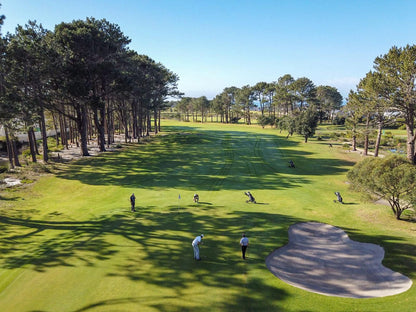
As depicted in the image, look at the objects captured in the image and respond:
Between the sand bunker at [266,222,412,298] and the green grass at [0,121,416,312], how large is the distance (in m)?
0.62

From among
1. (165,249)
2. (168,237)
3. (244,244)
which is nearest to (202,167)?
(168,237)

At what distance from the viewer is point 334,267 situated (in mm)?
16109

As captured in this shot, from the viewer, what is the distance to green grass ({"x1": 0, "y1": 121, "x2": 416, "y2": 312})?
498 inches

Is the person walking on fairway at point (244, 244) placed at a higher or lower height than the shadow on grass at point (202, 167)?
higher

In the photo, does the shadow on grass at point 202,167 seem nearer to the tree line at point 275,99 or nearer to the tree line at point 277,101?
the tree line at point 277,101

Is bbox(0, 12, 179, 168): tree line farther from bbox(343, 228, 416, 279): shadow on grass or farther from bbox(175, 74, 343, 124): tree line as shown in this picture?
bbox(175, 74, 343, 124): tree line

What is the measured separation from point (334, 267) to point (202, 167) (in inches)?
1220

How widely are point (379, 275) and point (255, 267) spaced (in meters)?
7.20

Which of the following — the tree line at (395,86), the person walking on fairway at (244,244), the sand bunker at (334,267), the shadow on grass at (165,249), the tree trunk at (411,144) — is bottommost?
the sand bunker at (334,267)

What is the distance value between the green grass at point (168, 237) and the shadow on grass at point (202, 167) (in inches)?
17.5

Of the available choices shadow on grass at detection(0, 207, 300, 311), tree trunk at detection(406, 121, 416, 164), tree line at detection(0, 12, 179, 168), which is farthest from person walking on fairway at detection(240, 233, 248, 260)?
tree trunk at detection(406, 121, 416, 164)

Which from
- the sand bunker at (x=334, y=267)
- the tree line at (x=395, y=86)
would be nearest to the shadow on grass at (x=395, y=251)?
the sand bunker at (x=334, y=267)

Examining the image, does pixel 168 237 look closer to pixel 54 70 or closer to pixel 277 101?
pixel 54 70

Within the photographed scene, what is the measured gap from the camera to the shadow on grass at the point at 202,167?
36.2 meters
